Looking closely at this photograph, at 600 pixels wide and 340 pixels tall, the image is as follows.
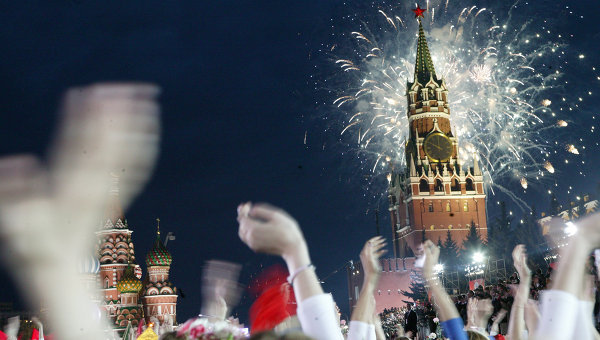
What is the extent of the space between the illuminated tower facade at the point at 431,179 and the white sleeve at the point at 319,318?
233 feet

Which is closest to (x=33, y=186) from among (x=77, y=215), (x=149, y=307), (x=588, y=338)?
(x=77, y=215)

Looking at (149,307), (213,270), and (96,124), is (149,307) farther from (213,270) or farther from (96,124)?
(213,270)

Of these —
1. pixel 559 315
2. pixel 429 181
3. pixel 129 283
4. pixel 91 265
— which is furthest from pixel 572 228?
pixel 429 181

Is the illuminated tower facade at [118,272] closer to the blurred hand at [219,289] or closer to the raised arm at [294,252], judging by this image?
the blurred hand at [219,289]

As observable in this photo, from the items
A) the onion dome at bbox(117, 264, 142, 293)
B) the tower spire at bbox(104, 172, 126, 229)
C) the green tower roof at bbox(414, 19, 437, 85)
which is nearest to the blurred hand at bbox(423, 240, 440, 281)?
the onion dome at bbox(117, 264, 142, 293)

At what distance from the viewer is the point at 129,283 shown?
66312 mm

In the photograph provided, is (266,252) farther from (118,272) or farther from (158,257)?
(118,272)

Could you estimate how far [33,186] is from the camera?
25.6 m

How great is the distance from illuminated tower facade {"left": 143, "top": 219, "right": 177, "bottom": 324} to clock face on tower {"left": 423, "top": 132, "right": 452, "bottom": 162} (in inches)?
1245

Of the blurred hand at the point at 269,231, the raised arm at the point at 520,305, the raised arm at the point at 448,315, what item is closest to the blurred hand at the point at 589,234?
the raised arm at the point at 448,315

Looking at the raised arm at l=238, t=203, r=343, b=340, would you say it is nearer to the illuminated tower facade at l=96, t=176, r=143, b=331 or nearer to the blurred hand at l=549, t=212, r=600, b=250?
the blurred hand at l=549, t=212, r=600, b=250

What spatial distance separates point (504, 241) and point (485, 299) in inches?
2285

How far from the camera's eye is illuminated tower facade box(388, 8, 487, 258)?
74938 mm

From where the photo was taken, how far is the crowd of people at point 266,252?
7.60 ft
